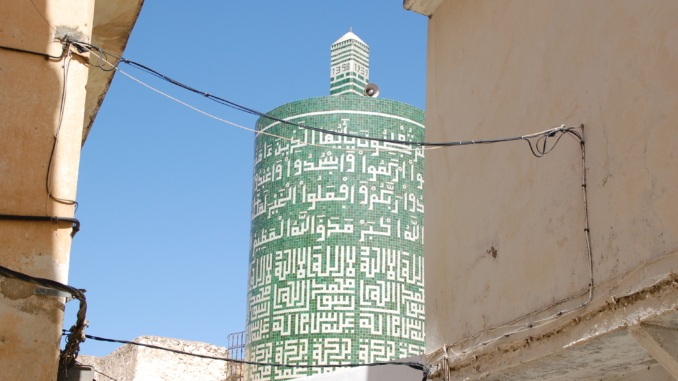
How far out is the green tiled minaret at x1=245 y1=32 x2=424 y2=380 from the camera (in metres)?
10.6

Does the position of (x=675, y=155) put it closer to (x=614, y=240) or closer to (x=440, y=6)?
(x=614, y=240)

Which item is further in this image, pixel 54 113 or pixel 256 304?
pixel 256 304

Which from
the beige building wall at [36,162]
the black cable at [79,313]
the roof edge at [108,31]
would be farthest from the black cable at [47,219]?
the roof edge at [108,31]

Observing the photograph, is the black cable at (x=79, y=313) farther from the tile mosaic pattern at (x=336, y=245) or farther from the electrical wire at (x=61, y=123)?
the tile mosaic pattern at (x=336, y=245)

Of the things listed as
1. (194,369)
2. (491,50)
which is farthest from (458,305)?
(194,369)

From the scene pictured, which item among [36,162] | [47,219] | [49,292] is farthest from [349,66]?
[49,292]

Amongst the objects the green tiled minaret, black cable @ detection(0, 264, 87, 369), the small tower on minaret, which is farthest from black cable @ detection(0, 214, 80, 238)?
the small tower on minaret

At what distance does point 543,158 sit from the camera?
13.2 feet

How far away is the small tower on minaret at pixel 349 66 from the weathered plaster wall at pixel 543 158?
22.1 ft

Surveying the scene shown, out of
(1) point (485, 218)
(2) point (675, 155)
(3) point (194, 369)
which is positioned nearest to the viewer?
(2) point (675, 155)

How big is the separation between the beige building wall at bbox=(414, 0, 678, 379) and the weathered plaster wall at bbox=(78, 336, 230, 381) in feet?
27.1

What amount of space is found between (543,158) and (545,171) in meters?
0.07

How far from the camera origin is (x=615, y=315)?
3248 millimetres

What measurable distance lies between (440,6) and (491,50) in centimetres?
95
